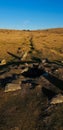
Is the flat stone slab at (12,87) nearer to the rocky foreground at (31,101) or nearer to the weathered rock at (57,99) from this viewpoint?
the rocky foreground at (31,101)

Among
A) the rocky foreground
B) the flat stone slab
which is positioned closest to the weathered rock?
the rocky foreground

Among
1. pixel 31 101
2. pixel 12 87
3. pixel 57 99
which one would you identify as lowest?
pixel 31 101

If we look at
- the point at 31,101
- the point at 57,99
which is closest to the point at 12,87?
the point at 31,101

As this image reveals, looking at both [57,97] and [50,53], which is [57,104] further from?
[50,53]

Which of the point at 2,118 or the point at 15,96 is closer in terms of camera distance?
the point at 2,118

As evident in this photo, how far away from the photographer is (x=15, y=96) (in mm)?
19891

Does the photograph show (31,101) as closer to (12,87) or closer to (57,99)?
(57,99)

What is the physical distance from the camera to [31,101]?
750 inches

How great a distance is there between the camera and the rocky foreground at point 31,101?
16.2 meters

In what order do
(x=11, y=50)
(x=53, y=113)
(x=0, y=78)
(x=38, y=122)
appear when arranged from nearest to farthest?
(x=38, y=122)
(x=53, y=113)
(x=0, y=78)
(x=11, y=50)

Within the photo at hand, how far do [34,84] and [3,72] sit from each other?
5.51 m

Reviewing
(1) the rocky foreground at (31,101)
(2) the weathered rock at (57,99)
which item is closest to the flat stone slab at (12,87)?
(1) the rocky foreground at (31,101)

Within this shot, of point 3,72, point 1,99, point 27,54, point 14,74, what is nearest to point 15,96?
point 1,99

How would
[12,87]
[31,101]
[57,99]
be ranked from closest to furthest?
1. [57,99]
2. [31,101]
3. [12,87]
